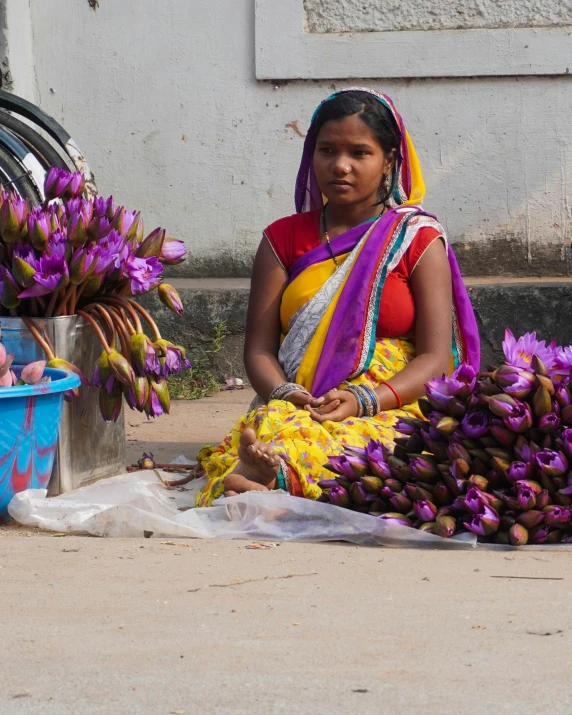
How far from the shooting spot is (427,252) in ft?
12.1

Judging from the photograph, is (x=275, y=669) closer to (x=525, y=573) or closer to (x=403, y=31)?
(x=525, y=573)

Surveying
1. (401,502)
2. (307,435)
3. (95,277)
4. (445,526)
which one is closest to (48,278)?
Result: (95,277)

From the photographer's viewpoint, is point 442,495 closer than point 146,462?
Yes

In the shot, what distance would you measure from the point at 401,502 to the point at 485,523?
251 millimetres

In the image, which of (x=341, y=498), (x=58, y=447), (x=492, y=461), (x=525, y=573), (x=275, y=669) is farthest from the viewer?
(x=58, y=447)

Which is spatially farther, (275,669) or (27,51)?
(27,51)

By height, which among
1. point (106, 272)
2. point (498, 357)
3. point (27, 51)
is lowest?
point (498, 357)

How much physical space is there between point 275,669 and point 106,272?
190cm

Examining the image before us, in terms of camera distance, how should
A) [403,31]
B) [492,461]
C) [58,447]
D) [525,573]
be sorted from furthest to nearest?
[403,31], [58,447], [492,461], [525,573]

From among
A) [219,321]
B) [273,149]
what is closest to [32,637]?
[219,321]

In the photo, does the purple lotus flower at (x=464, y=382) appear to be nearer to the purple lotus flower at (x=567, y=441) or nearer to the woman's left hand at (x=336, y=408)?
the purple lotus flower at (x=567, y=441)

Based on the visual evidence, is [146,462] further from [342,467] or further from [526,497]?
[526,497]

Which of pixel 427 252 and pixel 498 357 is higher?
pixel 427 252

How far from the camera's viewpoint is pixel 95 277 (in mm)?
3533
